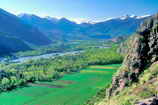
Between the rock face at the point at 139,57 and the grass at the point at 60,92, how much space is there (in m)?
27.1

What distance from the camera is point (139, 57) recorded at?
93.2 metres

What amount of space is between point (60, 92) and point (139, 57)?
2215 inches

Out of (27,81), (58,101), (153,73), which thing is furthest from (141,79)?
(27,81)

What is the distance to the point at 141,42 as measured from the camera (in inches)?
3809

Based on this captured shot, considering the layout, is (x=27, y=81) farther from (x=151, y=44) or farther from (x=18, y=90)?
(x=151, y=44)

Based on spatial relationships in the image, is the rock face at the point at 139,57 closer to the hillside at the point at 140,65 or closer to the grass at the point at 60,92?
the hillside at the point at 140,65

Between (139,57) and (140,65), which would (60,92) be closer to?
(139,57)

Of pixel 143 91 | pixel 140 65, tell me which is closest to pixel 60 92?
pixel 140 65

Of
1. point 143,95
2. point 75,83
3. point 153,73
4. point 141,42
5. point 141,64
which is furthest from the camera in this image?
point 75,83

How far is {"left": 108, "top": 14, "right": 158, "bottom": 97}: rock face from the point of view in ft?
293

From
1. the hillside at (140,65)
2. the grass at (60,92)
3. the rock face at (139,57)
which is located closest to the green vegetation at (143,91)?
the hillside at (140,65)

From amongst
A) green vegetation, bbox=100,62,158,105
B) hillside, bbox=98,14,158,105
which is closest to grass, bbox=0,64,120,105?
hillside, bbox=98,14,158,105

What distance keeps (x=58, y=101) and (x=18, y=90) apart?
116 feet

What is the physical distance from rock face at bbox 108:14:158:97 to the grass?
27104mm
